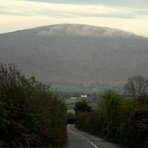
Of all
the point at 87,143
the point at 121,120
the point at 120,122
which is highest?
the point at 121,120

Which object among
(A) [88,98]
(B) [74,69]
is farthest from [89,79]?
(A) [88,98]

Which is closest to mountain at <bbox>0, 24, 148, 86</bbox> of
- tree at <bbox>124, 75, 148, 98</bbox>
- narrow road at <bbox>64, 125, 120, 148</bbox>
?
tree at <bbox>124, 75, 148, 98</bbox>

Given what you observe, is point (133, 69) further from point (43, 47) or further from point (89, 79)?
point (43, 47)

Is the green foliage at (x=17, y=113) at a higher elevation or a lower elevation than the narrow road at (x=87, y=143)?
higher

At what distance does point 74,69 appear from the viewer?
510 feet

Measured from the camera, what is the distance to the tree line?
116ft

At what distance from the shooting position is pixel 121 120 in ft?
148

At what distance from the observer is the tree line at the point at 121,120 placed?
35247 millimetres

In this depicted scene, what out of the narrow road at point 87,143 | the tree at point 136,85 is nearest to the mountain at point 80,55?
the tree at point 136,85

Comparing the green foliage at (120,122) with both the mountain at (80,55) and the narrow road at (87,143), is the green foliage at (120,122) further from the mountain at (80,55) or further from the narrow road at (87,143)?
the mountain at (80,55)

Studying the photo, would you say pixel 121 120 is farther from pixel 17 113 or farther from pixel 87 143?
pixel 17 113

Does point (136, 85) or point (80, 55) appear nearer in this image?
point (136, 85)

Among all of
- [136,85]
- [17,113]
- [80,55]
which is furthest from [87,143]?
[80,55]

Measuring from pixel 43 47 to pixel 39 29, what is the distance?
46.8ft
